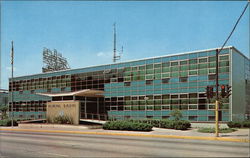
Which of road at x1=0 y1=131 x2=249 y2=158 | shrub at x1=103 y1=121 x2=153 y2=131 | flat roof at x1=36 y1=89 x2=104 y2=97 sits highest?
flat roof at x1=36 y1=89 x2=104 y2=97

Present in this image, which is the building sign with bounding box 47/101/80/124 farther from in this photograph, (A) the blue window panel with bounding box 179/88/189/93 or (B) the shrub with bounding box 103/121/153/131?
(A) the blue window panel with bounding box 179/88/189/93

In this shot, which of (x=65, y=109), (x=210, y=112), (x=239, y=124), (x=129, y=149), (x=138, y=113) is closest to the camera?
(x=129, y=149)

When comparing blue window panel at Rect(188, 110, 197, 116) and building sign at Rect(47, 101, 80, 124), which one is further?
building sign at Rect(47, 101, 80, 124)

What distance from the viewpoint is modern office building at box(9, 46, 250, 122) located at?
107 ft

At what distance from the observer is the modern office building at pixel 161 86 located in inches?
1289

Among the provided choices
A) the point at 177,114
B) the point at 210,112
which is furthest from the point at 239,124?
the point at 177,114

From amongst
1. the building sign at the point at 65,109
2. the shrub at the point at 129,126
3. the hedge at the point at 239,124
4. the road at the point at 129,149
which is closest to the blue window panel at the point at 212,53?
the hedge at the point at 239,124

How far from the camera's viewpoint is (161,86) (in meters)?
37.7

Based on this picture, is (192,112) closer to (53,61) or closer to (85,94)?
(85,94)

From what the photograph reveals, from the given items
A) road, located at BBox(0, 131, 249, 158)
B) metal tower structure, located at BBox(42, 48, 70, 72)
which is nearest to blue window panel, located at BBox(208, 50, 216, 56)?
road, located at BBox(0, 131, 249, 158)

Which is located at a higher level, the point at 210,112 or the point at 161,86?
the point at 161,86

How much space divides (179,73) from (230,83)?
693 centimetres

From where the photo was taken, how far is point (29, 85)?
190 feet

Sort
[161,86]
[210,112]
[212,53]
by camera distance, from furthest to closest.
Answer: [161,86] → [212,53] → [210,112]
